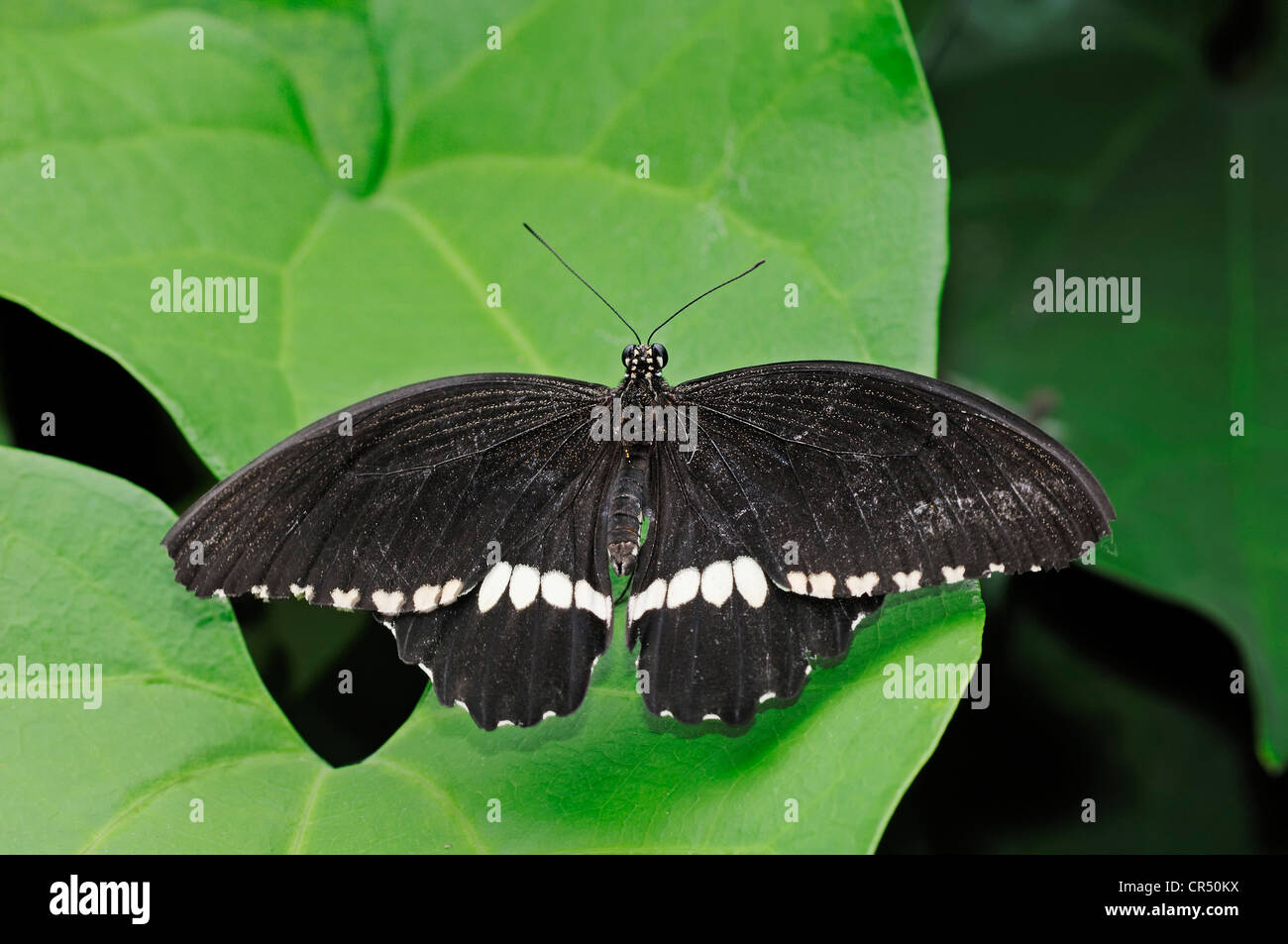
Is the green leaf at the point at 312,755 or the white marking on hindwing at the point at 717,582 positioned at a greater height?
the white marking on hindwing at the point at 717,582

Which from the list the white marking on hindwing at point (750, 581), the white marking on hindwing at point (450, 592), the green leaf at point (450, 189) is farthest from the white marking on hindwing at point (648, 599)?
the green leaf at point (450, 189)

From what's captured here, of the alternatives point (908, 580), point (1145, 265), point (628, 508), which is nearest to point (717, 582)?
point (628, 508)

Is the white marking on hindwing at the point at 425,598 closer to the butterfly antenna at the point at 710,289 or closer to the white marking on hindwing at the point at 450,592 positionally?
the white marking on hindwing at the point at 450,592

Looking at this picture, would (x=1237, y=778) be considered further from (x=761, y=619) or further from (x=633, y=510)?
(x=633, y=510)

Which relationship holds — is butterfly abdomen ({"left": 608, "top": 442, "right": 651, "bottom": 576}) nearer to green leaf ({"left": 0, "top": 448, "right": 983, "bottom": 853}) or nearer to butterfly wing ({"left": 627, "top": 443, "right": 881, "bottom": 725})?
butterfly wing ({"left": 627, "top": 443, "right": 881, "bottom": 725})

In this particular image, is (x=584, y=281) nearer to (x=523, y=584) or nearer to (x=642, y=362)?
(x=642, y=362)

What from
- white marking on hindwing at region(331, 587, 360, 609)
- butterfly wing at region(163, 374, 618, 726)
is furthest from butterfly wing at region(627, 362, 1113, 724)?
white marking on hindwing at region(331, 587, 360, 609)

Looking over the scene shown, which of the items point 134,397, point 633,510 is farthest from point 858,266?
point 134,397
